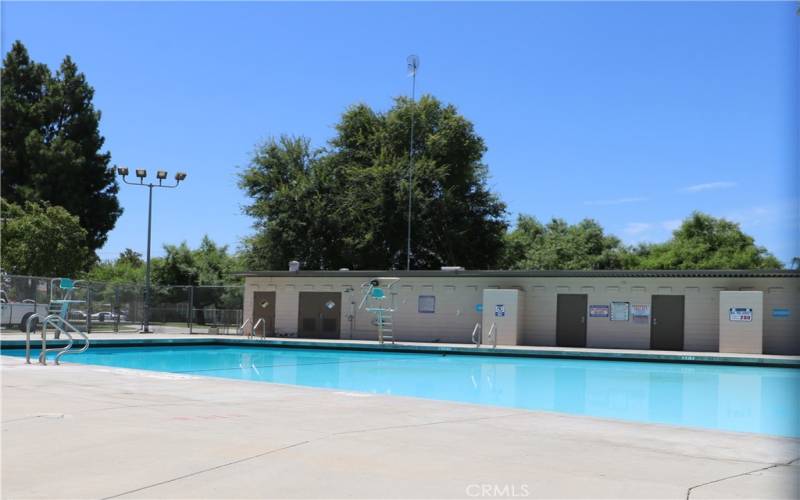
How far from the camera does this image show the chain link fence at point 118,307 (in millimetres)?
24531

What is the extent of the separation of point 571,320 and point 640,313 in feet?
7.35

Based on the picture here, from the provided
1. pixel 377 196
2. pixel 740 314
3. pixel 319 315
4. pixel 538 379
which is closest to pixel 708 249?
pixel 377 196

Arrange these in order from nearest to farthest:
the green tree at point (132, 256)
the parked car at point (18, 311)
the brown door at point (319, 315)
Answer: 1. the parked car at point (18, 311)
2. the brown door at point (319, 315)
3. the green tree at point (132, 256)

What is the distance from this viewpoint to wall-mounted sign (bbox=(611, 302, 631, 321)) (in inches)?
950

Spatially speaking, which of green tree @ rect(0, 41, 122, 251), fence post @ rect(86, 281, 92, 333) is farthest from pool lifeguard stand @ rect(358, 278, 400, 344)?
green tree @ rect(0, 41, 122, 251)

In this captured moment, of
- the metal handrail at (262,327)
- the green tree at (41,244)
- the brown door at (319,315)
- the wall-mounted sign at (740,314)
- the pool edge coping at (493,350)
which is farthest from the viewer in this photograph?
the green tree at (41,244)

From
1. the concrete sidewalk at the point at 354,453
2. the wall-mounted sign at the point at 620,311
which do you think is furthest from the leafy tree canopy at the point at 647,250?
the concrete sidewalk at the point at 354,453

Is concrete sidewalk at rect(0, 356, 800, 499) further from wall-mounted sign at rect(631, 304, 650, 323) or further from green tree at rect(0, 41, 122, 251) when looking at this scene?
green tree at rect(0, 41, 122, 251)

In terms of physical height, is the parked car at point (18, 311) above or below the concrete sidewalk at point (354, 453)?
above

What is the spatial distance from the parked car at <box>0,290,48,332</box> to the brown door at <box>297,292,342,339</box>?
30.0 feet

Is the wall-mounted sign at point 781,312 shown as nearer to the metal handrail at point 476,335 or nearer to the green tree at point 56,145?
the metal handrail at point 476,335

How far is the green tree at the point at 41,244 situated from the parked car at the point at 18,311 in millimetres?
7587

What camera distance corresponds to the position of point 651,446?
6824 millimetres

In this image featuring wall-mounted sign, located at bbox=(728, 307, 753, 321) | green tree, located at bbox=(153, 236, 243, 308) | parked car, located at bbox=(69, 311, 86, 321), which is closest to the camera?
wall-mounted sign, located at bbox=(728, 307, 753, 321)
